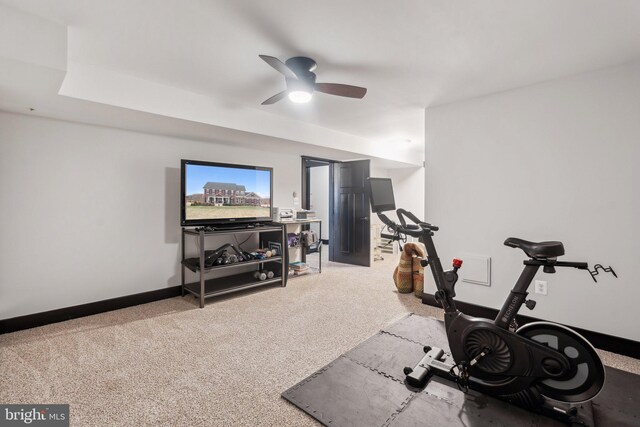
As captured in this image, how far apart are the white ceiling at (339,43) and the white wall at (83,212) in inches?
35.5

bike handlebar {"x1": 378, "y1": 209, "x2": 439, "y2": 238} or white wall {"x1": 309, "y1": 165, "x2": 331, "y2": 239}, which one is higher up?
white wall {"x1": 309, "y1": 165, "x2": 331, "y2": 239}

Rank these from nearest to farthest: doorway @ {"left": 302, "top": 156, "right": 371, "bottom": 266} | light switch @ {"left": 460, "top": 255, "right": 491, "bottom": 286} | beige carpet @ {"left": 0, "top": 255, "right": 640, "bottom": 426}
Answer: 1. beige carpet @ {"left": 0, "top": 255, "right": 640, "bottom": 426}
2. light switch @ {"left": 460, "top": 255, "right": 491, "bottom": 286}
3. doorway @ {"left": 302, "top": 156, "right": 371, "bottom": 266}

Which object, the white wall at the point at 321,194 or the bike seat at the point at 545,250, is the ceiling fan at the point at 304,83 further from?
the white wall at the point at 321,194

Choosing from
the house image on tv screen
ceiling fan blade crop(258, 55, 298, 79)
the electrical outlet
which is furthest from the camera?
the house image on tv screen

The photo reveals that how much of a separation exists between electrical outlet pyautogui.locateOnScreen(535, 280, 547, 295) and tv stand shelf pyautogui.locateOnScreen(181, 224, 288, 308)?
9.26ft

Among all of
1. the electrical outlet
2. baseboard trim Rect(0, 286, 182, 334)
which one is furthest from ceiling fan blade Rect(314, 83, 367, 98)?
baseboard trim Rect(0, 286, 182, 334)

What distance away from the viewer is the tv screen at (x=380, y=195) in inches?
86.3

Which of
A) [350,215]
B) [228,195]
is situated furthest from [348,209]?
[228,195]

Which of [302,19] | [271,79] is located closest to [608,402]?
[302,19]

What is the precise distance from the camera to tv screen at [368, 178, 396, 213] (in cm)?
219

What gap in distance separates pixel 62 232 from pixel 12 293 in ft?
2.09

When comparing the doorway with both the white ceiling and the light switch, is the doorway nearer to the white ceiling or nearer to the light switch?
the light switch

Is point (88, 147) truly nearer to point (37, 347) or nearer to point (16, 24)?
point (16, 24)

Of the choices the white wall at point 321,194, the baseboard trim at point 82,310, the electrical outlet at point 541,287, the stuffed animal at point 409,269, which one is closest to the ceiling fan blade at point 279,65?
the stuffed animal at point 409,269
